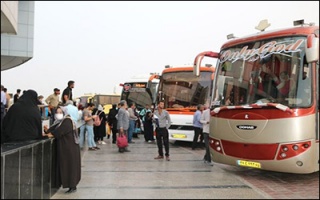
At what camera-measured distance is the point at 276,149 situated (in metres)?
7.16

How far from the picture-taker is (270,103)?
730 cm

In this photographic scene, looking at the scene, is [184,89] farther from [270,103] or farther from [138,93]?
[138,93]

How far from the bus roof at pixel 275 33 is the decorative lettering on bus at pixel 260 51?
0.17 metres

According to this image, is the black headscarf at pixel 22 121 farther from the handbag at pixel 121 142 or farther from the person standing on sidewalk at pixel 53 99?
the handbag at pixel 121 142

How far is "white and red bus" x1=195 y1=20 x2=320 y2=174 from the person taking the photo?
6.96 meters

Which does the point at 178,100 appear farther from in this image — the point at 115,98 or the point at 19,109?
the point at 115,98

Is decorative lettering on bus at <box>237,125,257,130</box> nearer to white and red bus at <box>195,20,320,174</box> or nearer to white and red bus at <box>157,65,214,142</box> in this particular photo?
white and red bus at <box>195,20,320,174</box>

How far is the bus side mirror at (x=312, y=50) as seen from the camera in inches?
263

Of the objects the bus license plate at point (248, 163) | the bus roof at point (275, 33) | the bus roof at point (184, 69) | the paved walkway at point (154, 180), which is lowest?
the paved walkway at point (154, 180)

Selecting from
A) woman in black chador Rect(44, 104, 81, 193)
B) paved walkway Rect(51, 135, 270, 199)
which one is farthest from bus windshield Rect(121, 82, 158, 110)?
woman in black chador Rect(44, 104, 81, 193)

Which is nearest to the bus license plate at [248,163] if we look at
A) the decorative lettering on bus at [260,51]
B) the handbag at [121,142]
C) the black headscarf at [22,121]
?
the decorative lettering on bus at [260,51]

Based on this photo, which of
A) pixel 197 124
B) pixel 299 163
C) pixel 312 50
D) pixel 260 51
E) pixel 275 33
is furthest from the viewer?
pixel 197 124

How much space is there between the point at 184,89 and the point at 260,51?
6.63 meters

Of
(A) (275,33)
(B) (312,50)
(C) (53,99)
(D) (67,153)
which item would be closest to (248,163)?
(B) (312,50)
